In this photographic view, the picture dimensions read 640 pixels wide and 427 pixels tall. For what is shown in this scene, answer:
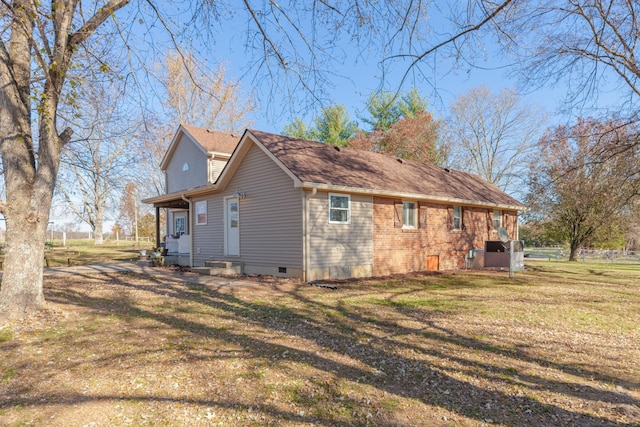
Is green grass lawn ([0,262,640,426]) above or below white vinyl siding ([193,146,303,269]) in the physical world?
below

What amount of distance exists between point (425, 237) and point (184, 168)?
12.6 m

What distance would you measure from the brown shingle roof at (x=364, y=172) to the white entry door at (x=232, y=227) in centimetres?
299

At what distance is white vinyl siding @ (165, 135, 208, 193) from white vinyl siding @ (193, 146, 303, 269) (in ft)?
13.8

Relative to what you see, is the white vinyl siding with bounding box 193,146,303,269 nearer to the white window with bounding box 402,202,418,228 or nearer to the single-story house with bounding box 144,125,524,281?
the single-story house with bounding box 144,125,524,281

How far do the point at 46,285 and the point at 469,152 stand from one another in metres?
32.6

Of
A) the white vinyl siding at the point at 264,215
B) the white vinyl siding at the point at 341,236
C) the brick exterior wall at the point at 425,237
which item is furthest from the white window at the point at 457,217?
the white vinyl siding at the point at 264,215

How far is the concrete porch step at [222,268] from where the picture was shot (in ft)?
42.5

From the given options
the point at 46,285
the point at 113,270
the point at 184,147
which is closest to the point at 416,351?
the point at 46,285

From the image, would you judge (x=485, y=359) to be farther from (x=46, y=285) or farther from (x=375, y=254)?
(x=46, y=285)

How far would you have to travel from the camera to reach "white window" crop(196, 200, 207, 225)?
15.5 m

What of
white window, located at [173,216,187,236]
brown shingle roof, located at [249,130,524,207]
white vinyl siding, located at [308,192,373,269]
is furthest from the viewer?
white window, located at [173,216,187,236]

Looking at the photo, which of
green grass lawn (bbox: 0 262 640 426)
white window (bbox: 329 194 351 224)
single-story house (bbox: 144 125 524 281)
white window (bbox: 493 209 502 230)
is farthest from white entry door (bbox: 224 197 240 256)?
white window (bbox: 493 209 502 230)

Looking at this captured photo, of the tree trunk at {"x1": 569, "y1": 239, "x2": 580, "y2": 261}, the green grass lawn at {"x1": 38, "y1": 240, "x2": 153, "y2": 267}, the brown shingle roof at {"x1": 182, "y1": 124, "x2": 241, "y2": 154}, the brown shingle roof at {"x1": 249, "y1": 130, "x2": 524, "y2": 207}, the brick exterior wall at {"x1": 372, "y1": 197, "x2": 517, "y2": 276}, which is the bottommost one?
the tree trunk at {"x1": 569, "y1": 239, "x2": 580, "y2": 261}

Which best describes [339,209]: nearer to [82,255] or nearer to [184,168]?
[184,168]
